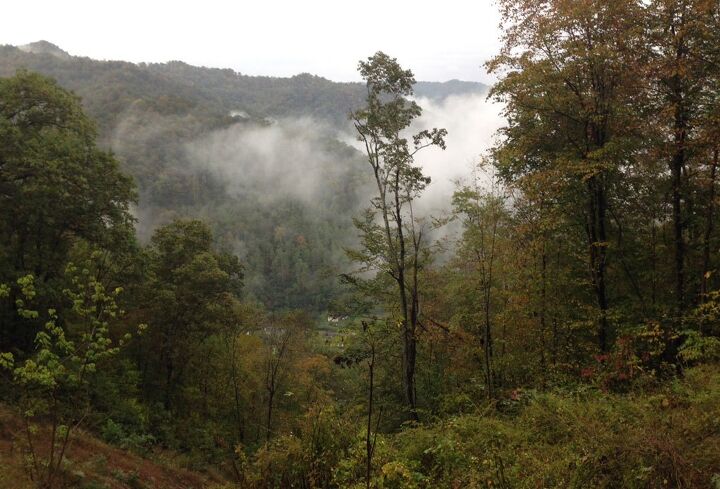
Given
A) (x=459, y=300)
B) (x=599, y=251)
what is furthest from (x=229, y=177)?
(x=599, y=251)

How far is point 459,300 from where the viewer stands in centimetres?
1908

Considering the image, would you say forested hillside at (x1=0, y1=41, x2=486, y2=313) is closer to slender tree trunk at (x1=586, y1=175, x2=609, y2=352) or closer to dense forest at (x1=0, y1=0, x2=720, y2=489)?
dense forest at (x1=0, y1=0, x2=720, y2=489)

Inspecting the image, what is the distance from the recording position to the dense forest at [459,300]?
6516 mm

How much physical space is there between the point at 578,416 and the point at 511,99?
7.90 m

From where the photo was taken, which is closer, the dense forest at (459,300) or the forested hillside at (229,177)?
the dense forest at (459,300)

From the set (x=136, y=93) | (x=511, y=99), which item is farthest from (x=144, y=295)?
(x=136, y=93)

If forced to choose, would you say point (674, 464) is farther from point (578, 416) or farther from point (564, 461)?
point (578, 416)

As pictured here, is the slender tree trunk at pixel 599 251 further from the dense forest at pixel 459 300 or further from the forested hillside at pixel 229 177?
the forested hillside at pixel 229 177

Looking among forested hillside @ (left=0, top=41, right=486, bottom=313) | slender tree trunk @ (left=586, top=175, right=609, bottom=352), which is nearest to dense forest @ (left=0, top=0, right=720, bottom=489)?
slender tree trunk @ (left=586, top=175, right=609, bottom=352)

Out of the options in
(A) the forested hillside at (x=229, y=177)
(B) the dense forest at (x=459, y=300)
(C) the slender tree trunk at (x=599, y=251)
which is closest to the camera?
(B) the dense forest at (x=459, y=300)

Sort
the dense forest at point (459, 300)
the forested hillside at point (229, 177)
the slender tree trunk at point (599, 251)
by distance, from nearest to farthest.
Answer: the dense forest at point (459, 300)
the slender tree trunk at point (599, 251)
the forested hillside at point (229, 177)

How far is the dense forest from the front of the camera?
6.52 meters

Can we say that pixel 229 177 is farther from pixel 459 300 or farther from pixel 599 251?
pixel 599 251

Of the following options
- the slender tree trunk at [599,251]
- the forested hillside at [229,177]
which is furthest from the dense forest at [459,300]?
the forested hillside at [229,177]
